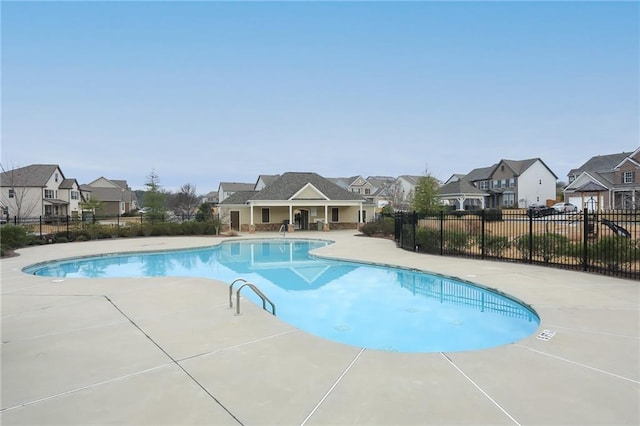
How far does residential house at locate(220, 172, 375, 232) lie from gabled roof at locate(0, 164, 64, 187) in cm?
2621

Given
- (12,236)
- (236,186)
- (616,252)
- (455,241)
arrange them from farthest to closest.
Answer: (236,186) < (12,236) < (455,241) < (616,252)

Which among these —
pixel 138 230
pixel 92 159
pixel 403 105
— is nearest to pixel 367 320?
pixel 403 105

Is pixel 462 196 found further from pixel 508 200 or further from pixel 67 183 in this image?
pixel 67 183

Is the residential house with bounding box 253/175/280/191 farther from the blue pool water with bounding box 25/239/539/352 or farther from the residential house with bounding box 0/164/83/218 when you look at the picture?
the blue pool water with bounding box 25/239/539/352

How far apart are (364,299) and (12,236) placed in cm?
1924

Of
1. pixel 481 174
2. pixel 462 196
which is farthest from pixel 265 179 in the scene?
pixel 481 174

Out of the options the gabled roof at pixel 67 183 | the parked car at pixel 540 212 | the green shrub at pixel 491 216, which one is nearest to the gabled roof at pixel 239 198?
the green shrub at pixel 491 216

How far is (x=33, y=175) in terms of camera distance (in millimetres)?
44250

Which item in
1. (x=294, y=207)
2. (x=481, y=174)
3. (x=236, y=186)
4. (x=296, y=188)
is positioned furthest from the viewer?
(x=236, y=186)

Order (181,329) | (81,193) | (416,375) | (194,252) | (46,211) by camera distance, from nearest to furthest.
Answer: (416,375) → (181,329) → (194,252) → (46,211) → (81,193)

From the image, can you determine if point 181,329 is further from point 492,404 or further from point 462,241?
point 462,241

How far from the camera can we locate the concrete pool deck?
10.8ft

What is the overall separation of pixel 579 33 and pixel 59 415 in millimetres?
19733

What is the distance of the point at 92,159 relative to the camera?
127ft
